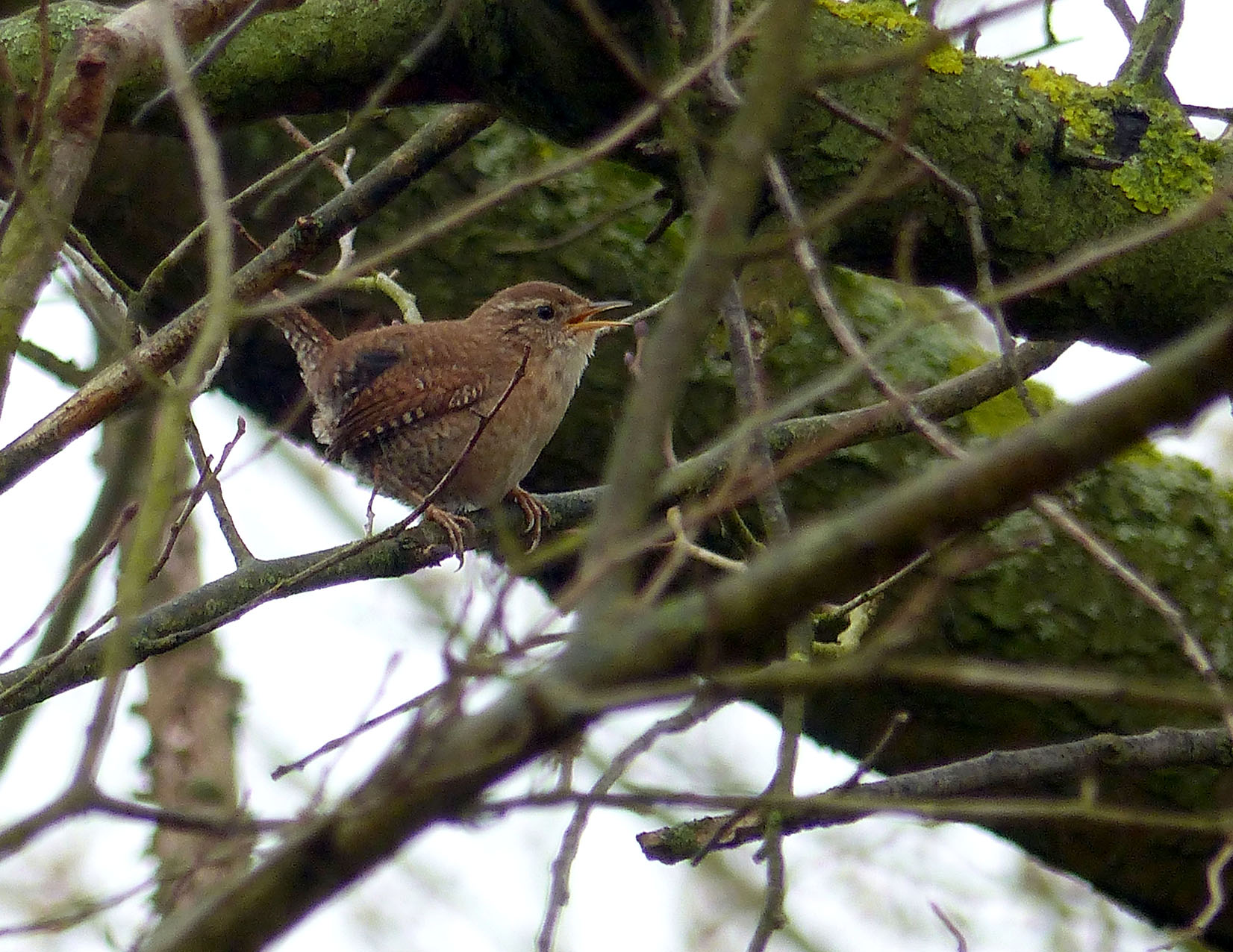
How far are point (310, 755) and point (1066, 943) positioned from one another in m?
5.38

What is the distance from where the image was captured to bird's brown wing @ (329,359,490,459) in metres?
4.74

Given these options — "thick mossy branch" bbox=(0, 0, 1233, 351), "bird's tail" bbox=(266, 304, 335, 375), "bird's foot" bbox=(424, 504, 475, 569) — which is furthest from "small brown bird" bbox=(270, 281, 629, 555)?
"thick mossy branch" bbox=(0, 0, 1233, 351)

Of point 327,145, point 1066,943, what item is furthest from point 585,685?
point 1066,943

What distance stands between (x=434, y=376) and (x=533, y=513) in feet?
3.28

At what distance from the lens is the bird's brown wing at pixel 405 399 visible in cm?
474

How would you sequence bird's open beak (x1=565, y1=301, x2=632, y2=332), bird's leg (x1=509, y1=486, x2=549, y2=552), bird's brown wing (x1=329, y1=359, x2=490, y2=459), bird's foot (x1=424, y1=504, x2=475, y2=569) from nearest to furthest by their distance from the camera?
bird's leg (x1=509, y1=486, x2=549, y2=552) < bird's foot (x1=424, y1=504, x2=475, y2=569) < bird's open beak (x1=565, y1=301, x2=632, y2=332) < bird's brown wing (x1=329, y1=359, x2=490, y2=459)

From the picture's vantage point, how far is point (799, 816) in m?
2.54

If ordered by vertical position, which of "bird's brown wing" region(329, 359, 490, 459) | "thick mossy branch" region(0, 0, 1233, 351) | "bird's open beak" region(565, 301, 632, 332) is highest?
"bird's open beak" region(565, 301, 632, 332)

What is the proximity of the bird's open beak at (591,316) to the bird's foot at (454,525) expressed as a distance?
2.49ft

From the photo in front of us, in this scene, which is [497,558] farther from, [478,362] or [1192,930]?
[1192,930]

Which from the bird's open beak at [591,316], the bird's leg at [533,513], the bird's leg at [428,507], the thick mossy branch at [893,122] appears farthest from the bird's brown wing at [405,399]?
the thick mossy branch at [893,122]

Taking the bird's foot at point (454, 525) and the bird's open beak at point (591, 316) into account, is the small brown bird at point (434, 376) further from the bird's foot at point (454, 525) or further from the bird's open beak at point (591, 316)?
the bird's foot at point (454, 525)

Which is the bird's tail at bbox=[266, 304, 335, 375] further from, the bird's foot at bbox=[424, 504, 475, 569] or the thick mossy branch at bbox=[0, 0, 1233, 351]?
the thick mossy branch at bbox=[0, 0, 1233, 351]

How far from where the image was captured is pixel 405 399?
188 inches
